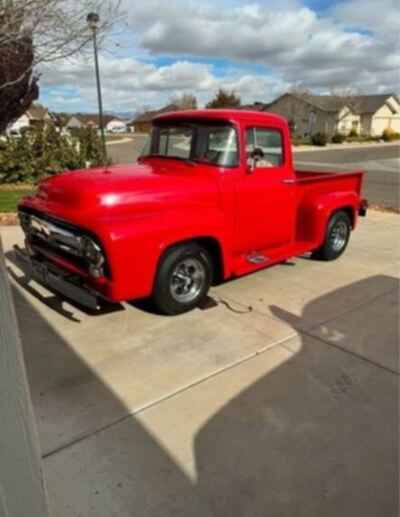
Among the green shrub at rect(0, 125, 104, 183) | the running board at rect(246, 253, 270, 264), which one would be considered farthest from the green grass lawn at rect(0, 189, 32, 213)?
the running board at rect(246, 253, 270, 264)

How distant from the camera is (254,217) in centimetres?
441

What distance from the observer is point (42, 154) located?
39.4 feet

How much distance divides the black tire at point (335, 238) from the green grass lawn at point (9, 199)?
6.45 metres

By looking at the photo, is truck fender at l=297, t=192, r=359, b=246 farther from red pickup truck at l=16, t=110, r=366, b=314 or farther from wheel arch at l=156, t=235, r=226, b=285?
wheel arch at l=156, t=235, r=226, b=285

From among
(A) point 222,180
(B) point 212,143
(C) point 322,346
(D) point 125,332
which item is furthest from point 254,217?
(D) point 125,332

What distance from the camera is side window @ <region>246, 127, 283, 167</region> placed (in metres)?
4.26

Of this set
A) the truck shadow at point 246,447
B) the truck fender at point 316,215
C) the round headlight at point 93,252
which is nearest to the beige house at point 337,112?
the truck fender at point 316,215

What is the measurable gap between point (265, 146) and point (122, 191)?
6.27 feet


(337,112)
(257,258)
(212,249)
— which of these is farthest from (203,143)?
(337,112)

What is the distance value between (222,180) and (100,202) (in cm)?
132

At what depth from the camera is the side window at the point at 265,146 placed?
4.26 meters

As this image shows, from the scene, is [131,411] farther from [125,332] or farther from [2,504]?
[2,504]

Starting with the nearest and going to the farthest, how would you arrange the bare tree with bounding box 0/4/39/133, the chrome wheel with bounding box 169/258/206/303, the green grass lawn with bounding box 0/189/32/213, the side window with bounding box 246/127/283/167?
the chrome wheel with bounding box 169/258/206/303 < the side window with bounding box 246/127/283/167 < the bare tree with bounding box 0/4/39/133 < the green grass lawn with bounding box 0/189/32/213

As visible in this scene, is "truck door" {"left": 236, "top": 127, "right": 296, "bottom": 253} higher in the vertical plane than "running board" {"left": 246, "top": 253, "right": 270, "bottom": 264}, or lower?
higher
